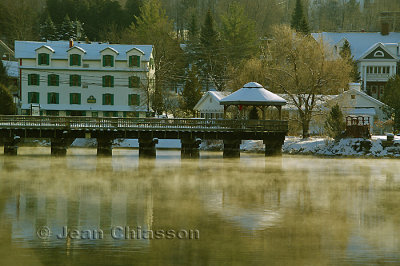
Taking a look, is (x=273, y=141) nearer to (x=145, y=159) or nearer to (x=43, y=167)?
(x=145, y=159)

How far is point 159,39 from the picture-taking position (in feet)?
288

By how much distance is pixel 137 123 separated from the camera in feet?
160

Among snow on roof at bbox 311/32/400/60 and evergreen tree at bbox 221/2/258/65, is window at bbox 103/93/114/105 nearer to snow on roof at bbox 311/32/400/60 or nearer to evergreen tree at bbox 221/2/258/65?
evergreen tree at bbox 221/2/258/65

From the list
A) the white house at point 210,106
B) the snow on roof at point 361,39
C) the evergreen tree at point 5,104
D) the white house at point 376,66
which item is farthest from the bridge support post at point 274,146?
the snow on roof at point 361,39

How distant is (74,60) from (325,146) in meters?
30.8

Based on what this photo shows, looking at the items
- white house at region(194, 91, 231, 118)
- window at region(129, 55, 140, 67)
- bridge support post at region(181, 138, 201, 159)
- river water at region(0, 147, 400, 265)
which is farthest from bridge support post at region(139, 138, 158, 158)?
window at region(129, 55, 140, 67)

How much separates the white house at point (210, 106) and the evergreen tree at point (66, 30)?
115ft

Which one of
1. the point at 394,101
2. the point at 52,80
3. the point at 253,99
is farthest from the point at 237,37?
the point at 253,99

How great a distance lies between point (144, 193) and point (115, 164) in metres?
13.7

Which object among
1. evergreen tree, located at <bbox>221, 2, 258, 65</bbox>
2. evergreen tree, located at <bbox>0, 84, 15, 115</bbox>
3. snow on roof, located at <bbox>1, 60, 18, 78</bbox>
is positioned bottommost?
evergreen tree, located at <bbox>0, 84, 15, 115</bbox>

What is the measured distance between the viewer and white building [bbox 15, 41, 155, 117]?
7112cm

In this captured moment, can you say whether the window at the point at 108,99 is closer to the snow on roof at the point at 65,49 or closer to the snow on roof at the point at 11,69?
the snow on roof at the point at 65,49

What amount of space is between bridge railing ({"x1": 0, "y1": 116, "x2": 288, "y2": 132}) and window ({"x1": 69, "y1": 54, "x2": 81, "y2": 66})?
2378 centimetres

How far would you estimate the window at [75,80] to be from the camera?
71.9m
